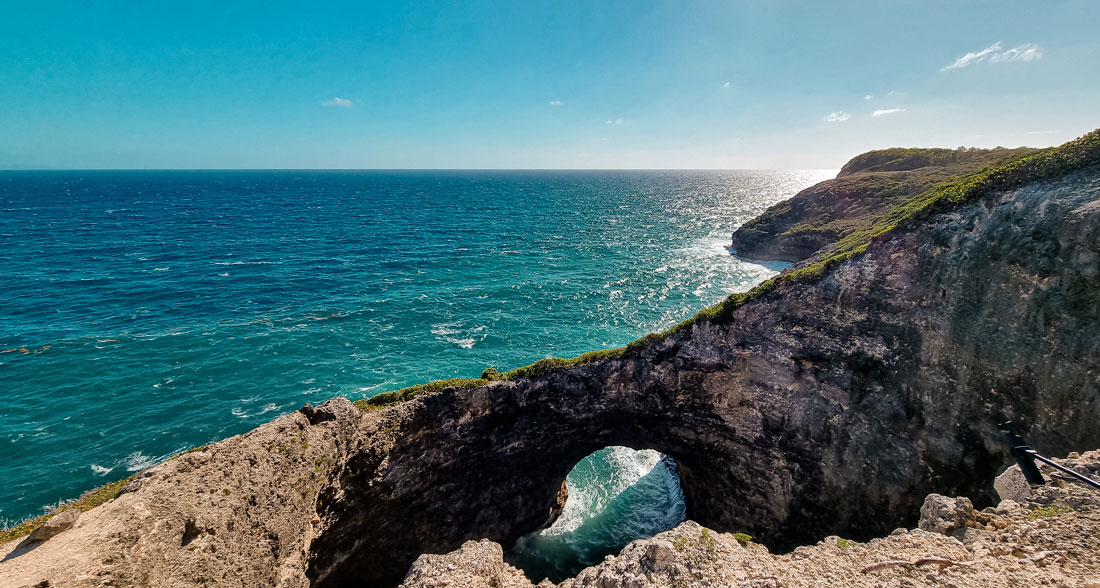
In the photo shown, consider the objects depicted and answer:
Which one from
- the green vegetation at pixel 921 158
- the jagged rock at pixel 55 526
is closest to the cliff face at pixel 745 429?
the jagged rock at pixel 55 526

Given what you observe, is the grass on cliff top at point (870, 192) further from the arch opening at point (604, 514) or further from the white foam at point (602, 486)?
the arch opening at point (604, 514)

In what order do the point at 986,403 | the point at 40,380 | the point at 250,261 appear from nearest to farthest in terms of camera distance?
the point at 986,403, the point at 40,380, the point at 250,261

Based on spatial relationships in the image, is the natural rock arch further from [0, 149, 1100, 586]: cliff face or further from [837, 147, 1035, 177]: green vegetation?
[837, 147, 1035, 177]: green vegetation

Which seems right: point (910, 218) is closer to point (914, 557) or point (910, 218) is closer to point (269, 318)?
point (914, 557)

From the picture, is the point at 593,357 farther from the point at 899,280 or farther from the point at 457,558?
the point at 899,280

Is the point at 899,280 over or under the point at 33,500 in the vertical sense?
over

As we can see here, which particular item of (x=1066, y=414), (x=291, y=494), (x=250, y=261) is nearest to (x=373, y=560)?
(x=291, y=494)

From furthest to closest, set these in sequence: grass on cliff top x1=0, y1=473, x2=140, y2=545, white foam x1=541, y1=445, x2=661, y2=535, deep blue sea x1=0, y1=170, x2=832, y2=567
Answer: deep blue sea x1=0, y1=170, x2=832, y2=567, white foam x1=541, y1=445, x2=661, y2=535, grass on cliff top x1=0, y1=473, x2=140, y2=545

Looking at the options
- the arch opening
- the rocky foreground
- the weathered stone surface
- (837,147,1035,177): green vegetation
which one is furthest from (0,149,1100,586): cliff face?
(837,147,1035,177): green vegetation
